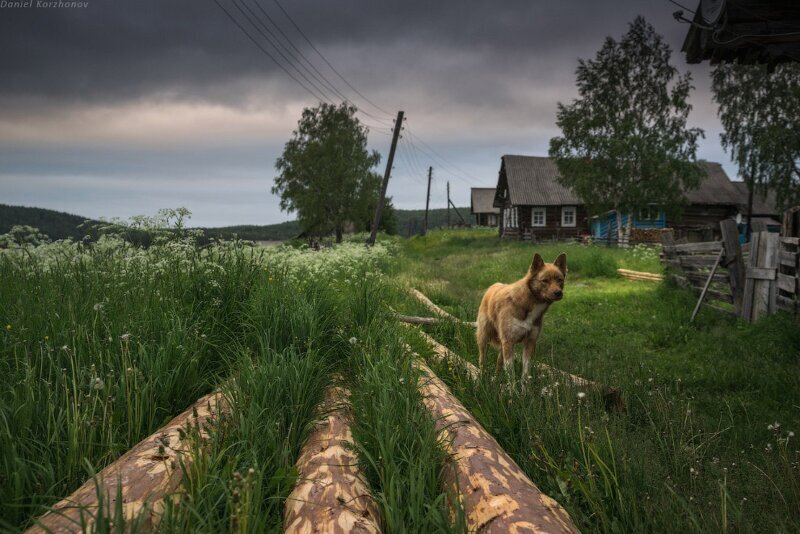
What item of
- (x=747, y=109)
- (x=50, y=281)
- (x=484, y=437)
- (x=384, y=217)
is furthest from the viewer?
(x=384, y=217)

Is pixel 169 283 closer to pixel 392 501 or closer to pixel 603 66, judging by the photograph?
pixel 392 501

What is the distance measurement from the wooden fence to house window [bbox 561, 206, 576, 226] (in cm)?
3101

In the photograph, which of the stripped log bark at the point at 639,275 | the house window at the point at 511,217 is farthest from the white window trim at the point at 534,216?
the stripped log bark at the point at 639,275

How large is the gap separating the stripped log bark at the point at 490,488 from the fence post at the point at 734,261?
8.11 meters

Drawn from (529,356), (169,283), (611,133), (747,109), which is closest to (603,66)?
(611,133)

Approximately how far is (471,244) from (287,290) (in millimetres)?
30989

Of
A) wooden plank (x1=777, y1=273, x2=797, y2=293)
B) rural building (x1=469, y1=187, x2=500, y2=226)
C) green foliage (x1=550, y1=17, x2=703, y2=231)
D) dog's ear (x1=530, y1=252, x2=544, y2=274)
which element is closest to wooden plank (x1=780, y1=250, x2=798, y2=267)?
wooden plank (x1=777, y1=273, x2=797, y2=293)

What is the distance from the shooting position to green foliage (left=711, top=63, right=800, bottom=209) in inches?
993

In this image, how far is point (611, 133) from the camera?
2864 cm

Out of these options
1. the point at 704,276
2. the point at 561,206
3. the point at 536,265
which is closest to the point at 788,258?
the point at 704,276

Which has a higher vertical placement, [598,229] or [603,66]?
[603,66]

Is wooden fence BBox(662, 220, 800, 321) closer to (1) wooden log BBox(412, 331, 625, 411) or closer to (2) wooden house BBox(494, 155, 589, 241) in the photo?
(1) wooden log BBox(412, 331, 625, 411)

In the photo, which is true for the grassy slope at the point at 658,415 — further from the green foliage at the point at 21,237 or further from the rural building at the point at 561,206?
the rural building at the point at 561,206

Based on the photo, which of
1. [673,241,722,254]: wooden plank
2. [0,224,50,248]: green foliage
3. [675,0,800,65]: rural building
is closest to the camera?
[675,0,800,65]: rural building
